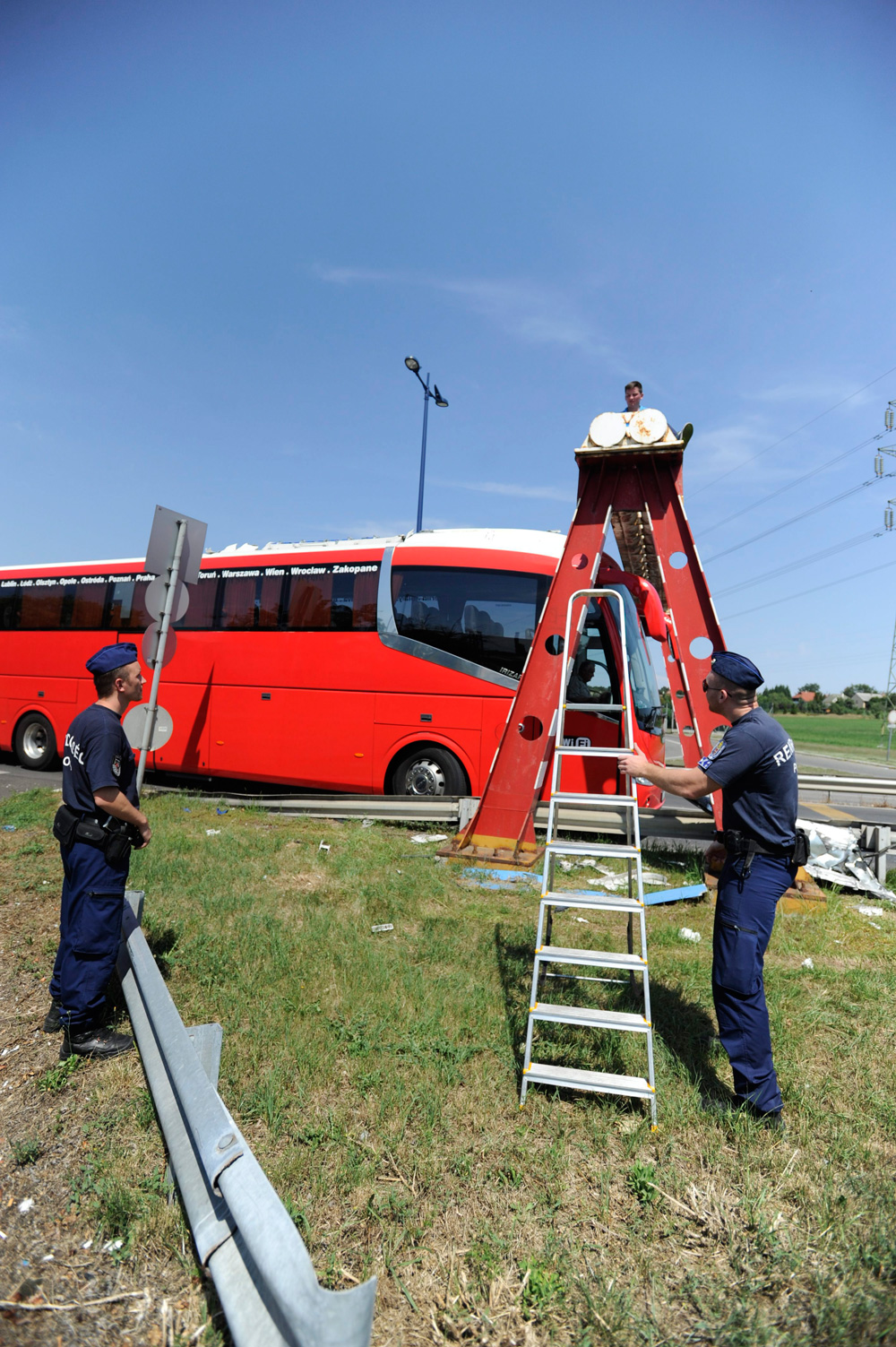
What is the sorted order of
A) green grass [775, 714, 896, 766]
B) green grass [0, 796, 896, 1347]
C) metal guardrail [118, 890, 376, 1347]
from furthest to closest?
green grass [775, 714, 896, 766] → green grass [0, 796, 896, 1347] → metal guardrail [118, 890, 376, 1347]

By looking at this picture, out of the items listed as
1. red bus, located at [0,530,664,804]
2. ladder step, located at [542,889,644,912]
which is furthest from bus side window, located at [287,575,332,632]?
ladder step, located at [542,889,644,912]

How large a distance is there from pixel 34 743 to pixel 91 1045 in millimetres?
12534

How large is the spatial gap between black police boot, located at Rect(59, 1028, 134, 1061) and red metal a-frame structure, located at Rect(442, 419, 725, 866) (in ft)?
13.3

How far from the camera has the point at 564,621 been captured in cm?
704

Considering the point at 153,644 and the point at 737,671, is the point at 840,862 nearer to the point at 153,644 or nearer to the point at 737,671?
the point at 737,671

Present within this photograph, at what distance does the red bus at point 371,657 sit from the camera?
9.41 m

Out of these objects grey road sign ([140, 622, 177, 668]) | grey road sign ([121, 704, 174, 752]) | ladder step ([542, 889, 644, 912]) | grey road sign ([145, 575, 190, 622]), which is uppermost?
grey road sign ([145, 575, 190, 622])

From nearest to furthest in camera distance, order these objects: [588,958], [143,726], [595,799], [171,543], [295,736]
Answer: [588,958] < [595,799] < [143,726] < [171,543] < [295,736]

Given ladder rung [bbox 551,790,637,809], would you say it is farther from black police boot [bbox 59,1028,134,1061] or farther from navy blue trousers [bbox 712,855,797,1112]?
black police boot [bbox 59,1028,134,1061]

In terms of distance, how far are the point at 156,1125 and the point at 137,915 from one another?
147cm

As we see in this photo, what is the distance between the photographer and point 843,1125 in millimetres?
3156

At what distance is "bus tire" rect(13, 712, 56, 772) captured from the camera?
1400 centimetres

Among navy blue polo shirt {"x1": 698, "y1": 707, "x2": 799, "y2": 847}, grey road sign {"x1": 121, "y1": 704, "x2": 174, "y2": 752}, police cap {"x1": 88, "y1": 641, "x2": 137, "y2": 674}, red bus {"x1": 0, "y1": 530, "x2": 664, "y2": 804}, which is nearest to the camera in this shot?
navy blue polo shirt {"x1": 698, "y1": 707, "x2": 799, "y2": 847}

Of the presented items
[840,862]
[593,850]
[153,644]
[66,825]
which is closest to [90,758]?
[66,825]
